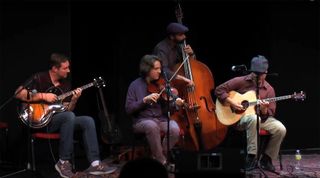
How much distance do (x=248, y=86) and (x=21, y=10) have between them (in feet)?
9.57

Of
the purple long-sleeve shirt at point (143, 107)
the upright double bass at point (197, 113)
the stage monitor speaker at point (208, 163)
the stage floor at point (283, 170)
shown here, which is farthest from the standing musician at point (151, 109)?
the stage monitor speaker at point (208, 163)

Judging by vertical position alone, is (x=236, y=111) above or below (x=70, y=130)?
above

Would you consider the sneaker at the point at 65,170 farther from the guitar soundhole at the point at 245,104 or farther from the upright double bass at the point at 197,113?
the guitar soundhole at the point at 245,104

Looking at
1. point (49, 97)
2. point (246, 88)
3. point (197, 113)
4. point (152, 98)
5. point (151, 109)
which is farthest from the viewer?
point (246, 88)

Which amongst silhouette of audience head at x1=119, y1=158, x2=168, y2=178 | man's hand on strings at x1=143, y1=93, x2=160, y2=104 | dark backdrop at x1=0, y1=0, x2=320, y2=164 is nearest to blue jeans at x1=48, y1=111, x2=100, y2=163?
man's hand on strings at x1=143, y1=93, x2=160, y2=104

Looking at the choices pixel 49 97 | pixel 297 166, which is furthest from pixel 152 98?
pixel 297 166

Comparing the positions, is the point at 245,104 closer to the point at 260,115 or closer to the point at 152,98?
the point at 260,115

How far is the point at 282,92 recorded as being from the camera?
730 centimetres

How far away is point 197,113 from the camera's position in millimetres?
6121

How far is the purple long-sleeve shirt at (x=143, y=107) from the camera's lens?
19.5 feet

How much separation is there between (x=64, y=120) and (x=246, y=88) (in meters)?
2.15

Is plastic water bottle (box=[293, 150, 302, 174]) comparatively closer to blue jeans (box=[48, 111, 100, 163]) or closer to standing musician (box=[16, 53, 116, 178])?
standing musician (box=[16, 53, 116, 178])

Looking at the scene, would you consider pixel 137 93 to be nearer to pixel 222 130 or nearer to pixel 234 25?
pixel 222 130

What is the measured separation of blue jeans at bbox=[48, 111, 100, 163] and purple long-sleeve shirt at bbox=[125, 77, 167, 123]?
48 centimetres
